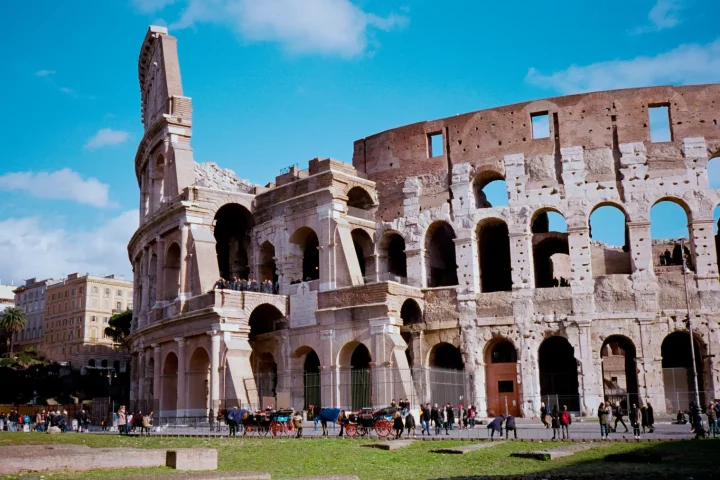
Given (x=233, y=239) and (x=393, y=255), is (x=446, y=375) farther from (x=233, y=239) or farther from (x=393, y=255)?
(x=233, y=239)

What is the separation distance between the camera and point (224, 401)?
30969mm

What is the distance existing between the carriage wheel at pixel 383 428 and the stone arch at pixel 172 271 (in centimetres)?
1800

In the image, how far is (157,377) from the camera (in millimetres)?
37031

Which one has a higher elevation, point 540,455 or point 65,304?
point 65,304

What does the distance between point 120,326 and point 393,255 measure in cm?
4715

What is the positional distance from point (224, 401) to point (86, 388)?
125 ft

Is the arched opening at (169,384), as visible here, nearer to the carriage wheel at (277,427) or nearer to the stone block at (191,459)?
the carriage wheel at (277,427)

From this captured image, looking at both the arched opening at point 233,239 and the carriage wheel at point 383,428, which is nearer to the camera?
the carriage wheel at point 383,428

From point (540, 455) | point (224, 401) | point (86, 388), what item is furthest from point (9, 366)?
point (540, 455)

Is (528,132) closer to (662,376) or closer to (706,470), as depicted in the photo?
(662,376)

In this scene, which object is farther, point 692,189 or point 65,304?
point 65,304

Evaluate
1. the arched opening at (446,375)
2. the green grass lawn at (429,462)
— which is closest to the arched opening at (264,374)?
the arched opening at (446,375)

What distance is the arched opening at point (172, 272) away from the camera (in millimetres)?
38625

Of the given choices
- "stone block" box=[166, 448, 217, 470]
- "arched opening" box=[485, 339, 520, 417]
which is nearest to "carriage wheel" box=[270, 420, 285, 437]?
"arched opening" box=[485, 339, 520, 417]
